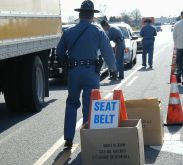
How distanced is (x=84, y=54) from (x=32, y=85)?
11.5 feet

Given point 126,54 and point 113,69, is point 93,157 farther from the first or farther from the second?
point 126,54

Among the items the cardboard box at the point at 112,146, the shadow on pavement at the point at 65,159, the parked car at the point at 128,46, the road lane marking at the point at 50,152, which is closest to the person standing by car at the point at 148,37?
the parked car at the point at 128,46

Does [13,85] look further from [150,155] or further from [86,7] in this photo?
[150,155]

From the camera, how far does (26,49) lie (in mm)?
10508

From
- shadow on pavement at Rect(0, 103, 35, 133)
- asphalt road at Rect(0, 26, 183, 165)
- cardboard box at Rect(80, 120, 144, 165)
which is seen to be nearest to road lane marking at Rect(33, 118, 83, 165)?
asphalt road at Rect(0, 26, 183, 165)

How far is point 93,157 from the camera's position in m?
6.69

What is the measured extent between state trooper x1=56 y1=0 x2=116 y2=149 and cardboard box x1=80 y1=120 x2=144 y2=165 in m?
1.46

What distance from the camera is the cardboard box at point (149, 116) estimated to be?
807 centimetres

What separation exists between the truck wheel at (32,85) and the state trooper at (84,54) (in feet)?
10.7

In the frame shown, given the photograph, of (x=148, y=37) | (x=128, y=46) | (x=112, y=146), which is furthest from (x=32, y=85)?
(x=148, y=37)

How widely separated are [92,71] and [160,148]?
138 cm

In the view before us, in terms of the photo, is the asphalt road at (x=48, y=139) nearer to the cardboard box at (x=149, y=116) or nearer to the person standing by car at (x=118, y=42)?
the cardboard box at (x=149, y=116)

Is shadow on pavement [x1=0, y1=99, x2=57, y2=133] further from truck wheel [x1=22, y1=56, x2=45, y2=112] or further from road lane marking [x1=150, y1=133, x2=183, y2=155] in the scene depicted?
road lane marking [x1=150, y1=133, x2=183, y2=155]

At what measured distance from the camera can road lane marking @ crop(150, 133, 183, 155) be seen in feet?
25.7
